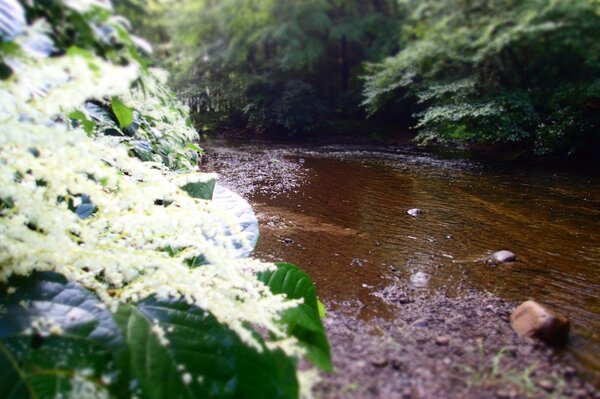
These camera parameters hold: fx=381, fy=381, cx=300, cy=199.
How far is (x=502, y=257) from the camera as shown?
2547mm

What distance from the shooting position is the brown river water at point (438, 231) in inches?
82.2

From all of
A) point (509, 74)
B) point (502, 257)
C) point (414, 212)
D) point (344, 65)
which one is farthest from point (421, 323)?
point (344, 65)

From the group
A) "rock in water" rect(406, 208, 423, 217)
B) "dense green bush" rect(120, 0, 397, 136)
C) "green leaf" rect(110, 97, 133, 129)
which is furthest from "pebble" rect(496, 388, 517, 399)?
"dense green bush" rect(120, 0, 397, 136)

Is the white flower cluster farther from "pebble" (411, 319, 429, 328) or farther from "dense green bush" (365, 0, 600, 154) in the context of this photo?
"dense green bush" (365, 0, 600, 154)

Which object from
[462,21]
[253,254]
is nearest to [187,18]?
[462,21]

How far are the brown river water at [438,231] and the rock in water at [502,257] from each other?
2.3 inches

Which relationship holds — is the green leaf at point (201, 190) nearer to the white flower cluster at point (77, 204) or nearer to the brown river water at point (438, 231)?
the white flower cluster at point (77, 204)

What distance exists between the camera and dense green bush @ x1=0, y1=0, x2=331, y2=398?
0.57m

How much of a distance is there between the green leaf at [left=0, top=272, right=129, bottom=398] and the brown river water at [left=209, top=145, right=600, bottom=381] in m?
1.27

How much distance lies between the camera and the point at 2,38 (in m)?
0.54

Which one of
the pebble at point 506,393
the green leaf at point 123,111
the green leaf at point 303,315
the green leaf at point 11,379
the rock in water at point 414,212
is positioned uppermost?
the green leaf at point 123,111

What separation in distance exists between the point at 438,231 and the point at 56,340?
2938mm

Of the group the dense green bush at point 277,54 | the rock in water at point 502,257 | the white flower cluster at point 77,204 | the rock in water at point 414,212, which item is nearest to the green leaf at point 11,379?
the white flower cluster at point 77,204

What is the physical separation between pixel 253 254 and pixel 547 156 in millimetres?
6644
